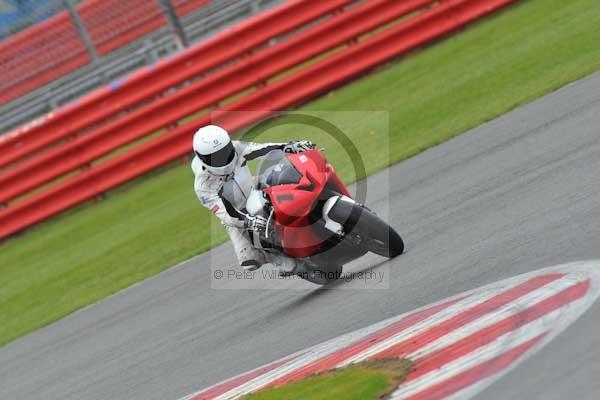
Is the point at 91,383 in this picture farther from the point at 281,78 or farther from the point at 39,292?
the point at 281,78

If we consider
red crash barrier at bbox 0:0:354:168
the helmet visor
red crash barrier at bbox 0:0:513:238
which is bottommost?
the helmet visor

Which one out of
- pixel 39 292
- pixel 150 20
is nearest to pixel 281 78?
pixel 150 20

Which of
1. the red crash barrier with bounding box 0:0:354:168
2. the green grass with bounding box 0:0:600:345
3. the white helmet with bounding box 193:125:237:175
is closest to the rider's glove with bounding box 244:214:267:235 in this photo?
the white helmet with bounding box 193:125:237:175

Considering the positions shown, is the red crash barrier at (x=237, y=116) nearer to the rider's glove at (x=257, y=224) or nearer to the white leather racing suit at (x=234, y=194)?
the white leather racing suit at (x=234, y=194)

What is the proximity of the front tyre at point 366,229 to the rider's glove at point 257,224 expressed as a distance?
583 millimetres

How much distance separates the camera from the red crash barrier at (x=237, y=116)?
55.5 feet

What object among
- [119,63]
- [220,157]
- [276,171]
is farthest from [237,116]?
[276,171]

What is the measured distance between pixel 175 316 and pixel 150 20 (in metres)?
7.64

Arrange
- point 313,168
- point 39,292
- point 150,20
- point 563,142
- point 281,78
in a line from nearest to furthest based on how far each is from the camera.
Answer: point 313,168 < point 563,142 < point 39,292 < point 150,20 < point 281,78

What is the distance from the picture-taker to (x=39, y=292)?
13.3 meters

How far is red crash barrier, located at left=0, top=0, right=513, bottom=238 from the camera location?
16.9 meters

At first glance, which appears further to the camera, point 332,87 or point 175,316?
point 332,87

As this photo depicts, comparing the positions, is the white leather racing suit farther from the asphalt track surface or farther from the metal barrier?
the metal barrier

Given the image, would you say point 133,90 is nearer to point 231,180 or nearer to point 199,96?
point 199,96
